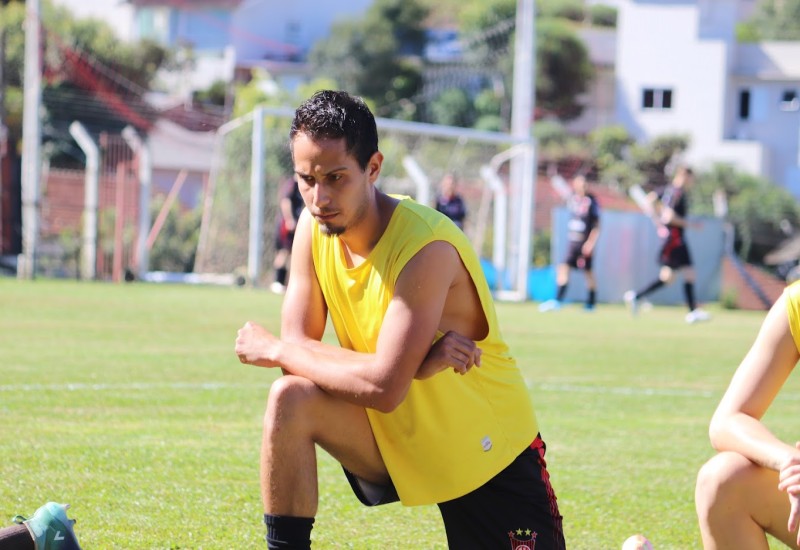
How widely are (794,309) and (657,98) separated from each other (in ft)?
246

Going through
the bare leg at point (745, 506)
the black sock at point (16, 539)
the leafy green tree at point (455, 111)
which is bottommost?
the black sock at point (16, 539)

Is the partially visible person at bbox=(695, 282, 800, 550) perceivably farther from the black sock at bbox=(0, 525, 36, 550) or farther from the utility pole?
the utility pole

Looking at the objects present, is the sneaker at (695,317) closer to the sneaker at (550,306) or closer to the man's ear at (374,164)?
the sneaker at (550,306)

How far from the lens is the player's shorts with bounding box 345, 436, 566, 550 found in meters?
4.07

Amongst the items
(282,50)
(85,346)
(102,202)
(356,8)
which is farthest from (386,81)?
(85,346)

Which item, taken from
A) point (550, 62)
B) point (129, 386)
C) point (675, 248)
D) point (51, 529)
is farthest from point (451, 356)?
point (550, 62)

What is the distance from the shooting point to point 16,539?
369 cm

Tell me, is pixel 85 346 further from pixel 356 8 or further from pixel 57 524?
pixel 356 8

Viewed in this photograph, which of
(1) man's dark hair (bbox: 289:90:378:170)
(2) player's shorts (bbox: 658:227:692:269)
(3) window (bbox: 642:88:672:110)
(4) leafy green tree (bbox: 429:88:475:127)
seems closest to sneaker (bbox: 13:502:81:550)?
(1) man's dark hair (bbox: 289:90:378:170)

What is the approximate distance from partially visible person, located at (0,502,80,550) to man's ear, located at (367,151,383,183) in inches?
53.8

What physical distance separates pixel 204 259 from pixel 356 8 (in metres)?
71.6

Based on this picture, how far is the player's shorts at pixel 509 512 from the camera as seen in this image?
407cm

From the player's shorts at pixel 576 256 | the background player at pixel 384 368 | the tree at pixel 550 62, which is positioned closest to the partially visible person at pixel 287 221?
the player's shorts at pixel 576 256

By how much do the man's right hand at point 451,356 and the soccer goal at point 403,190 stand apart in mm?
17746
